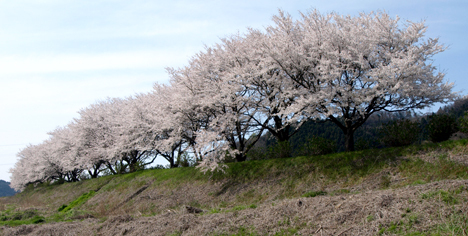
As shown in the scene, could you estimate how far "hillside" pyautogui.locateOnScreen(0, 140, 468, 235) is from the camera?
5.93 meters

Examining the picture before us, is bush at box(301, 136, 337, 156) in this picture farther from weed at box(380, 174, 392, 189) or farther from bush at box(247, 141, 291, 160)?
weed at box(380, 174, 392, 189)

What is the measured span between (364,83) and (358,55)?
4.24 ft

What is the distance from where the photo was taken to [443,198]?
5.98 meters

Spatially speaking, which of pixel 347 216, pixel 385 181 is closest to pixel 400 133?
pixel 385 181

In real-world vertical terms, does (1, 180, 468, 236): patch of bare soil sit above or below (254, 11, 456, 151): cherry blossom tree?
below

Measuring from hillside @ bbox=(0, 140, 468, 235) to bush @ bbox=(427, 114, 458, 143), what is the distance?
1089 millimetres

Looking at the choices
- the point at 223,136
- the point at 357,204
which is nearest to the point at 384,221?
the point at 357,204

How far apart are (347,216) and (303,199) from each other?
1712 mm

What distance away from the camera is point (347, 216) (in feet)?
20.8

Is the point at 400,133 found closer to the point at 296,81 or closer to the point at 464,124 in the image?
the point at 464,124

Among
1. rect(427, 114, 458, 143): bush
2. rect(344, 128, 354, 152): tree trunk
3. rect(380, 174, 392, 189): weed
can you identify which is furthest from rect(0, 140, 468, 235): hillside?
rect(344, 128, 354, 152): tree trunk

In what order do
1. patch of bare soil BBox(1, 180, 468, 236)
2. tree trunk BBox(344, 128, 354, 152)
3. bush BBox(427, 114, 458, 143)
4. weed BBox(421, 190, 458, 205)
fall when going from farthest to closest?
1. tree trunk BBox(344, 128, 354, 152)
2. bush BBox(427, 114, 458, 143)
3. weed BBox(421, 190, 458, 205)
4. patch of bare soil BBox(1, 180, 468, 236)

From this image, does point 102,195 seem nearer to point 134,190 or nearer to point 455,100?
point 134,190

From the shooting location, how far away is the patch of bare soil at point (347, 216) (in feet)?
18.5
